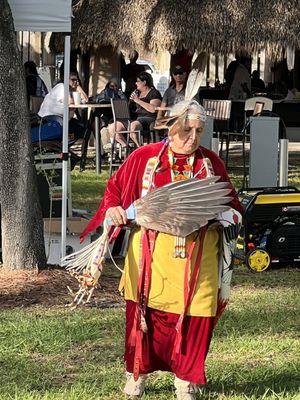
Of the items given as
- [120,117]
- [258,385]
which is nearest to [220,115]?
[120,117]

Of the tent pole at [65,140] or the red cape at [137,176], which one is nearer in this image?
the red cape at [137,176]

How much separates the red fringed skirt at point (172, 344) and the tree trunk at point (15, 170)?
2.86m

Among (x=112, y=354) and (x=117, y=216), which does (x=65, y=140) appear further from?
(x=117, y=216)

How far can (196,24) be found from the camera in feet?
54.9

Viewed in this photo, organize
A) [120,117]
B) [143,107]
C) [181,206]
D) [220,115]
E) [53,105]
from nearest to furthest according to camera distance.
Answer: [181,206] < [53,105] < [120,117] < [143,107] < [220,115]

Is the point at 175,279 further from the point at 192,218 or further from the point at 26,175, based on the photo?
the point at 26,175

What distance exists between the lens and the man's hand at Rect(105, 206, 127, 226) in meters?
4.75

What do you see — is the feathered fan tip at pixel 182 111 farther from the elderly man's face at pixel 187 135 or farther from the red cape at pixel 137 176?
the red cape at pixel 137 176

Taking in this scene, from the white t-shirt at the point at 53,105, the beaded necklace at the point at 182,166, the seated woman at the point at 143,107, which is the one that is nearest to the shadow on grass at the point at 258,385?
the beaded necklace at the point at 182,166

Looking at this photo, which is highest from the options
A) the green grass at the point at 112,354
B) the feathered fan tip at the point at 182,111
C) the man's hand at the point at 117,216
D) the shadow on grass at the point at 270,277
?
the feathered fan tip at the point at 182,111

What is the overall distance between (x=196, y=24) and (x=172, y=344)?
12.5 m

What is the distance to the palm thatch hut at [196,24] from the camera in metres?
16.6

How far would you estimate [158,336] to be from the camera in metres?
4.87

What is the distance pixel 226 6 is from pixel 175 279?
40.8 ft
